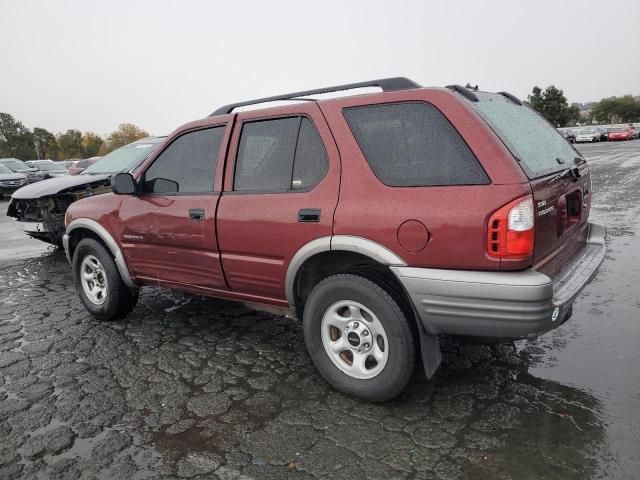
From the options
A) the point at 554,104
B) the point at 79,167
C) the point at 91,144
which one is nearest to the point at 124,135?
the point at 91,144

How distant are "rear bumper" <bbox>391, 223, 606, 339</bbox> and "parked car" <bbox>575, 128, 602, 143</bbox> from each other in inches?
1903

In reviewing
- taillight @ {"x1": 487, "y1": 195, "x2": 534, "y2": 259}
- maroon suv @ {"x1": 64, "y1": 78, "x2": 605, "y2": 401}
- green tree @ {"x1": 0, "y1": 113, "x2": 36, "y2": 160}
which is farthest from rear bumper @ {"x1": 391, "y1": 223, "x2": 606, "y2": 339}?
green tree @ {"x1": 0, "y1": 113, "x2": 36, "y2": 160}

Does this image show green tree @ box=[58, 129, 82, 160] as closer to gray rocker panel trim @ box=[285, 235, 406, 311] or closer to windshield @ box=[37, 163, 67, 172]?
windshield @ box=[37, 163, 67, 172]

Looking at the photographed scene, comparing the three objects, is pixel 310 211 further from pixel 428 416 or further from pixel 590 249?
pixel 590 249

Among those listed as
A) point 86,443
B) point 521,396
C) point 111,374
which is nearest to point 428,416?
point 521,396

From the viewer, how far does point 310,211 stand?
3047 millimetres

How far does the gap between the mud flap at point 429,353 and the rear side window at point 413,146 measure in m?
0.87

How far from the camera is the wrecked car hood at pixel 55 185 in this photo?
6.98 m

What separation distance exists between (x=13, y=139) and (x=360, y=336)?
A: 91171mm

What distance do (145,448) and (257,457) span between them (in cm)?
62

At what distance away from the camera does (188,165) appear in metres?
3.90

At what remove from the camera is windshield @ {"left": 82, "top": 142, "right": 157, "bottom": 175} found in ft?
25.6

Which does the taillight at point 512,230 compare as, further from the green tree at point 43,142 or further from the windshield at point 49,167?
the green tree at point 43,142

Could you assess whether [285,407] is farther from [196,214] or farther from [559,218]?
[559,218]
